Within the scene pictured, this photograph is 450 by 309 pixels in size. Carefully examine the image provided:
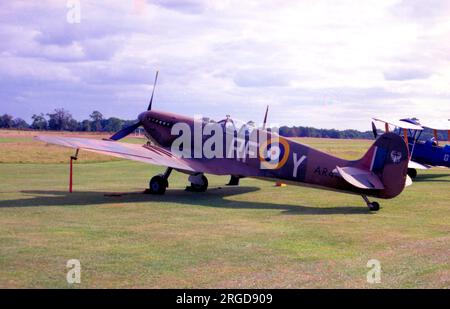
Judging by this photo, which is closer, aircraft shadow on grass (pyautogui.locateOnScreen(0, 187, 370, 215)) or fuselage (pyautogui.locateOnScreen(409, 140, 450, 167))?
aircraft shadow on grass (pyautogui.locateOnScreen(0, 187, 370, 215))

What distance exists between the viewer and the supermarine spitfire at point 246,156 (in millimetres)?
12148

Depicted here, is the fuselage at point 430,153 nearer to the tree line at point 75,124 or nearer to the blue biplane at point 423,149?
the blue biplane at point 423,149

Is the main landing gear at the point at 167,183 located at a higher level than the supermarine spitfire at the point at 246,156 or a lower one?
lower

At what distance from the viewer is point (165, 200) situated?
13.9 meters

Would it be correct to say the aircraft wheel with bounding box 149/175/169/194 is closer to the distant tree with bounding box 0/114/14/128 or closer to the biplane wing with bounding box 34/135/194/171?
the biplane wing with bounding box 34/135/194/171

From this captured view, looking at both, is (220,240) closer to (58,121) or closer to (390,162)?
Result: (390,162)

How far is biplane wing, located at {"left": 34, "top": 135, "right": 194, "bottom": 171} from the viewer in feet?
44.2

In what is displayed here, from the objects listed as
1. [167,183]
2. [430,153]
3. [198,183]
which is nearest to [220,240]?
[167,183]

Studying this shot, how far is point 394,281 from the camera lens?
20.5ft

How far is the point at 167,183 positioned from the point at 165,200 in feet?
4.96

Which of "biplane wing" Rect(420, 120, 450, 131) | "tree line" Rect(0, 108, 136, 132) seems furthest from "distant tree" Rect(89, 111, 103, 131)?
"biplane wing" Rect(420, 120, 450, 131)

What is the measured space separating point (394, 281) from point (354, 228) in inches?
143

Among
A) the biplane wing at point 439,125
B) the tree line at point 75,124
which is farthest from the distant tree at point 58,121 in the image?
the biplane wing at point 439,125
